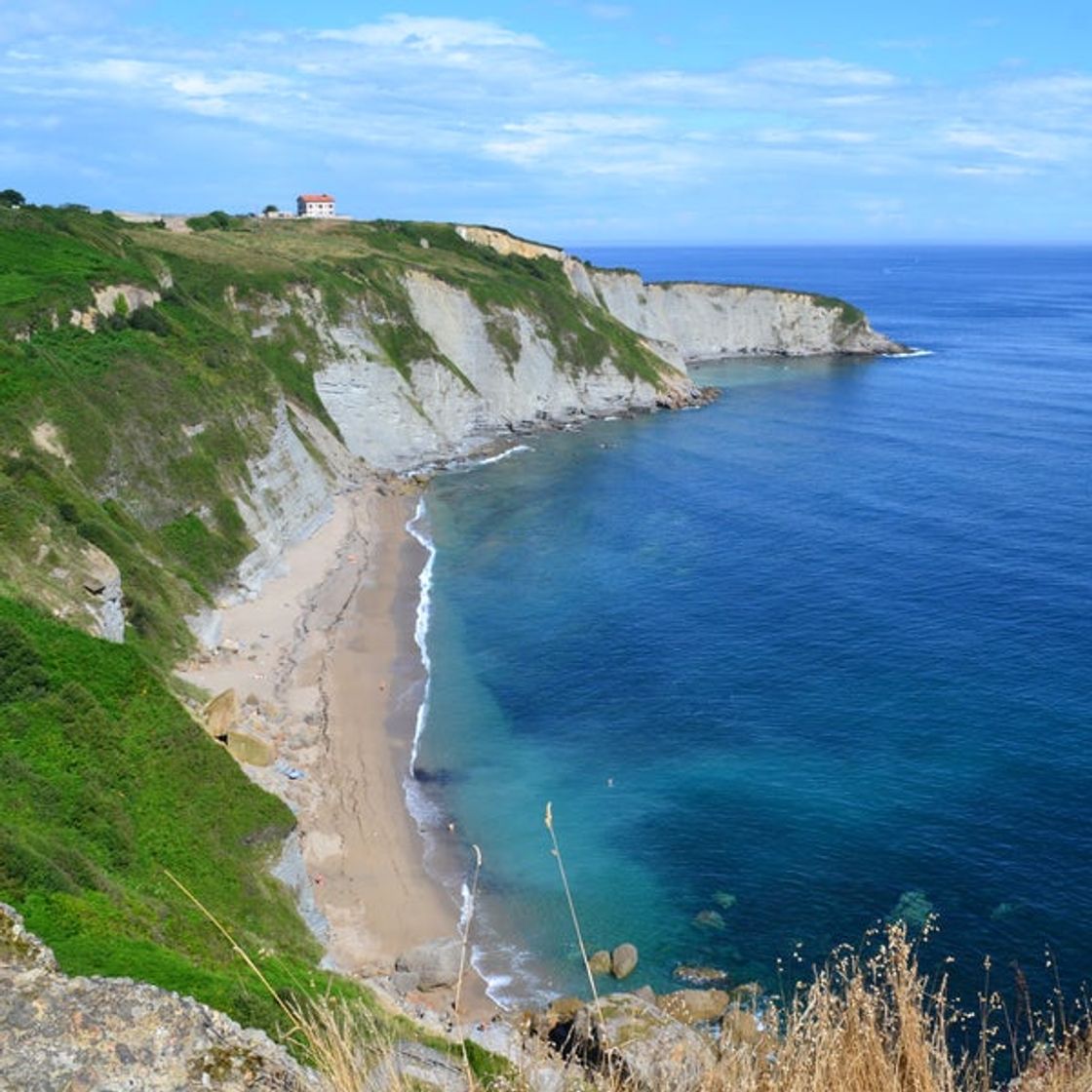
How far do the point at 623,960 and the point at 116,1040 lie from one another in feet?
72.0

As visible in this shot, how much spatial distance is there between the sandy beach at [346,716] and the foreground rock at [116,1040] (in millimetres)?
17360

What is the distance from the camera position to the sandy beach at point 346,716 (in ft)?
126

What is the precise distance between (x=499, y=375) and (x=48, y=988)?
347 feet

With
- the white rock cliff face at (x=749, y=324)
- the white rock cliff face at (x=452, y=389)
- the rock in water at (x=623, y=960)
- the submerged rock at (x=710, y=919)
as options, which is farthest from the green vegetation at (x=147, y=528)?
the white rock cliff face at (x=749, y=324)

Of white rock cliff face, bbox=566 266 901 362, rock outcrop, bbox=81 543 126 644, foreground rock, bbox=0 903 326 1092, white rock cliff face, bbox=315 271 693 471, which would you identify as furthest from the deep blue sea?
white rock cliff face, bbox=566 266 901 362

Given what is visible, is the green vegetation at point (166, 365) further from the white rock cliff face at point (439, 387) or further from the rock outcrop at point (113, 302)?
the white rock cliff face at point (439, 387)

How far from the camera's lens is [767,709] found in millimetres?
51969

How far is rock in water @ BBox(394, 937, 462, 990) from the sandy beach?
581 mm

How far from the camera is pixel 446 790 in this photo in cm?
4619

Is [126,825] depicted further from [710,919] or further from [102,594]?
[710,919]

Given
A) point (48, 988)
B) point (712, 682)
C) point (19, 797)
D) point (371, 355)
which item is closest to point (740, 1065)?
point (48, 988)

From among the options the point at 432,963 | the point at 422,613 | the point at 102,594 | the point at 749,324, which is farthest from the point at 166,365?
the point at 749,324

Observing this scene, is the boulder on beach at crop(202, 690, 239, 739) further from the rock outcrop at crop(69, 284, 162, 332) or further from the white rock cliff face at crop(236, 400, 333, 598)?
the rock outcrop at crop(69, 284, 162, 332)

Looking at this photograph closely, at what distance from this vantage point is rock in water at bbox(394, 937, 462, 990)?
34503mm
